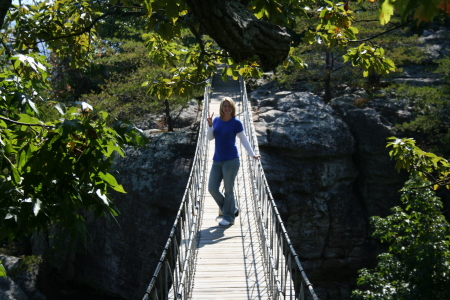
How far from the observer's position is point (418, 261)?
618 cm

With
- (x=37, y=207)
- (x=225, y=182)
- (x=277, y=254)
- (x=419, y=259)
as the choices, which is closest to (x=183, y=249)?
(x=225, y=182)

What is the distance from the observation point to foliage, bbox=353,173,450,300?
600 centimetres

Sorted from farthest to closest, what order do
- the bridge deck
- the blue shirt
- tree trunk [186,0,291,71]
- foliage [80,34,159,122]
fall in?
foliage [80,34,159,122]
the blue shirt
the bridge deck
tree trunk [186,0,291,71]

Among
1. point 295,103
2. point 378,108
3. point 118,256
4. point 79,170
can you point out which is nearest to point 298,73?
point 295,103

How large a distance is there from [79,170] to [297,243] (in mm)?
8499

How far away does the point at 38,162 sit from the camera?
2148 millimetres

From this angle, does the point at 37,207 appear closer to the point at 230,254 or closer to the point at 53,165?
the point at 53,165

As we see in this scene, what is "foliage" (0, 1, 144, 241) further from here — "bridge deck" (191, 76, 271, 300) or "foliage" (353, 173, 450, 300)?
"foliage" (353, 173, 450, 300)

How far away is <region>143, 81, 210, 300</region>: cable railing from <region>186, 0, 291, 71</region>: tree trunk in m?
1.40

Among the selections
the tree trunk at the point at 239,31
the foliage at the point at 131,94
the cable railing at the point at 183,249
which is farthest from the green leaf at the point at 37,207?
the foliage at the point at 131,94

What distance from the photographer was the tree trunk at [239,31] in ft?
9.13

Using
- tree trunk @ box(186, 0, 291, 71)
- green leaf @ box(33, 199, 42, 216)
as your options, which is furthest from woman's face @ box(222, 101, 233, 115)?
green leaf @ box(33, 199, 42, 216)

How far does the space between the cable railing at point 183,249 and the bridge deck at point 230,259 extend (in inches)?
4.6

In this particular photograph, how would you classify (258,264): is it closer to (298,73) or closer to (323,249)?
(323,249)
